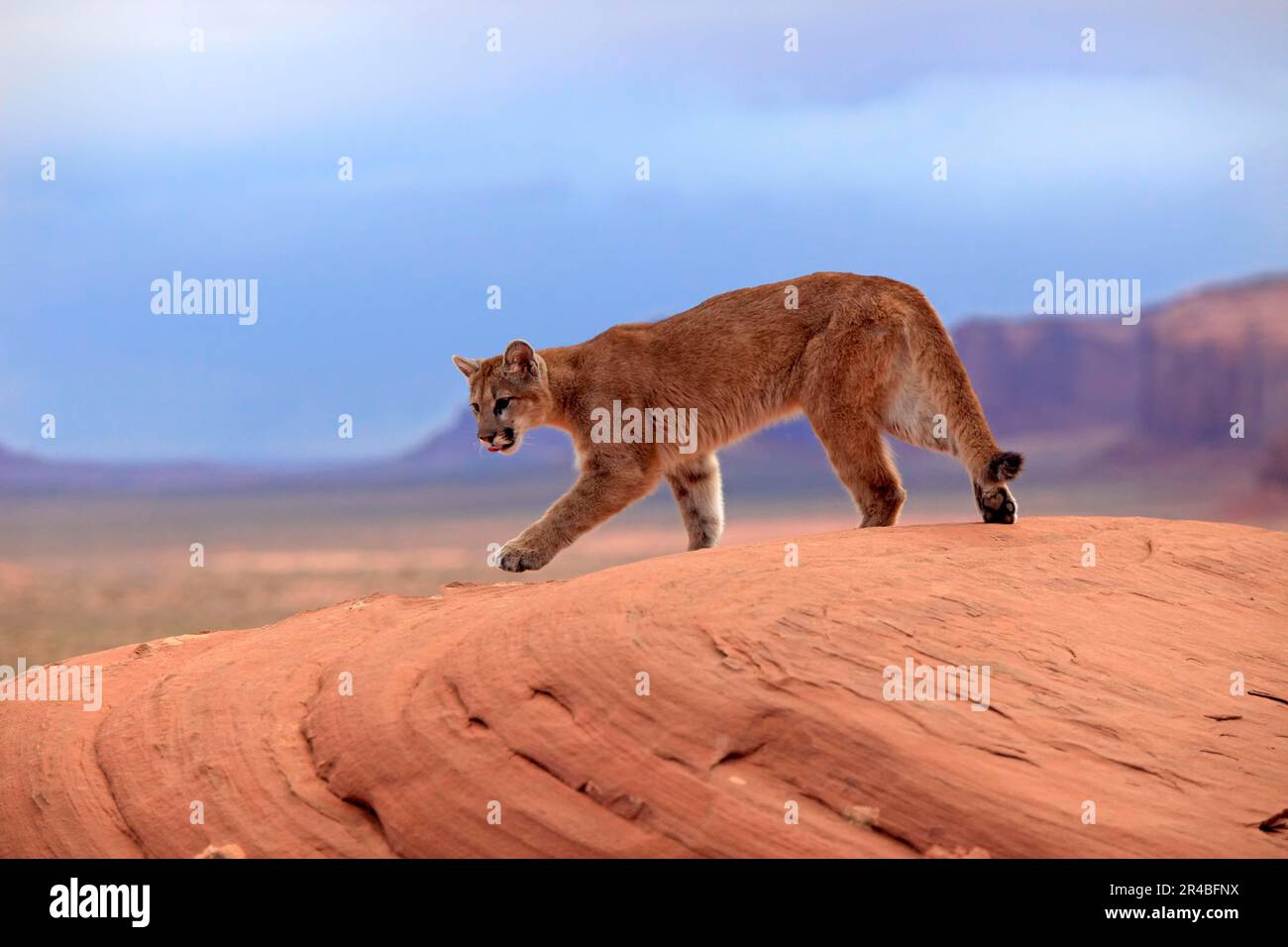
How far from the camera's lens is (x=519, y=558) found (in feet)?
25.8

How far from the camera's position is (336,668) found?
19.7 ft

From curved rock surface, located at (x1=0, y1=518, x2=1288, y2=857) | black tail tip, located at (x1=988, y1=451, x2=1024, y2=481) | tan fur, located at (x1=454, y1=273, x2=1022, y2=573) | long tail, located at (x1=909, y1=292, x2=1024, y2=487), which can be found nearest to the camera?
curved rock surface, located at (x1=0, y1=518, x2=1288, y2=857)

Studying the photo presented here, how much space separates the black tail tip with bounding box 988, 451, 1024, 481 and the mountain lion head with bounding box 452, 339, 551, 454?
11.4ft

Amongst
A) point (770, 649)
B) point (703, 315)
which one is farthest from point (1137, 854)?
point (703, 315)

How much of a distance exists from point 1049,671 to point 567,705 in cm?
223

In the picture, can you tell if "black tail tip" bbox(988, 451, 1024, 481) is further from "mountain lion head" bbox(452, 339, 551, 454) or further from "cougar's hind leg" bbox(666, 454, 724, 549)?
"mountain lion head" bbox(452, 339, 551, 454)

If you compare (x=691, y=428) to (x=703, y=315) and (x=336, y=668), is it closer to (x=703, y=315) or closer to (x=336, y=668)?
(x=703, y=315)

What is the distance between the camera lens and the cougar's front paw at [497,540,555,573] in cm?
786

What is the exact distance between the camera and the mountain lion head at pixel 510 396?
882 cm

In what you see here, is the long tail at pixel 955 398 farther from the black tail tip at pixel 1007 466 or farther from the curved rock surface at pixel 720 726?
the curved rock surface at pixel 720 726

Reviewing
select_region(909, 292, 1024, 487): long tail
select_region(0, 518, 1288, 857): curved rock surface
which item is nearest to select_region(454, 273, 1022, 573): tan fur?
select_region(909, 292, 1024, 487): long tail
